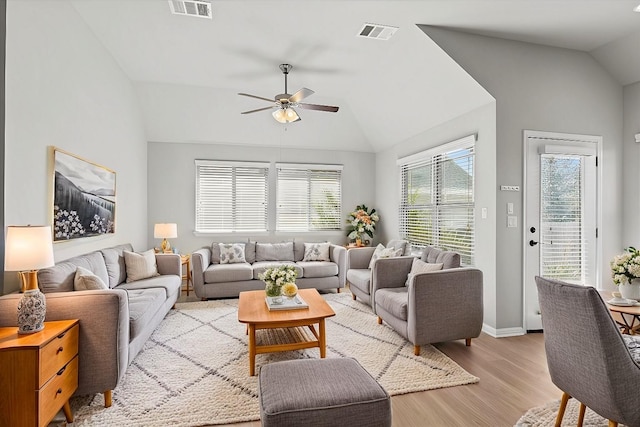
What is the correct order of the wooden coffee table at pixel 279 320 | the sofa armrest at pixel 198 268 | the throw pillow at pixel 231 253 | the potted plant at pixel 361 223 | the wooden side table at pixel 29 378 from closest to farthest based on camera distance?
the wooden side table at pixel 29 378, the wooden coffee table at pixel 279 320, the sofa armrest at pixel 198 268, the throw pillow at pixel 231 253, the potted plant at pixel 361 223

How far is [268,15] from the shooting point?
3389mm

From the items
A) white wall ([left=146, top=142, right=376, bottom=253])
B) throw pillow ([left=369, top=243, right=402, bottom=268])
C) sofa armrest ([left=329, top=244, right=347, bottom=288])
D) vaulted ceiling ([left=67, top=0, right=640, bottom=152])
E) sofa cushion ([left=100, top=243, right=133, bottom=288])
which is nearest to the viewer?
vaulted ceiling ([left=67, top=0, right=640, bottom=152])

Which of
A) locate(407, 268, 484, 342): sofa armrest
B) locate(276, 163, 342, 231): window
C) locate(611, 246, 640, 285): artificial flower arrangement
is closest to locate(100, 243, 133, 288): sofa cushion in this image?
locate(276, 163, 342, 231): window

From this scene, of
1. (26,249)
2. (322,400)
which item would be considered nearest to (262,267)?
(26,249)

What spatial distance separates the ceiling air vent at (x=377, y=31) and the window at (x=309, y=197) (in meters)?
3.21

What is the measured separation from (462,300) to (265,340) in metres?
2.02

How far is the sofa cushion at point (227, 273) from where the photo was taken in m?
5.05

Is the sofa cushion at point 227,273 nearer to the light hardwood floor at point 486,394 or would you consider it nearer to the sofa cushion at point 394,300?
the sofa cushion at point 394,300

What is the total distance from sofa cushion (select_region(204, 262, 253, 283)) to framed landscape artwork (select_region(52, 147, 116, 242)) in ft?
4.66

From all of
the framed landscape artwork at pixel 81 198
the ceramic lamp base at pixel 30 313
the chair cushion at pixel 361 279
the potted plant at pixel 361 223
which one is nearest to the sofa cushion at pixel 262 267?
the chair cushion at pixel 361 279

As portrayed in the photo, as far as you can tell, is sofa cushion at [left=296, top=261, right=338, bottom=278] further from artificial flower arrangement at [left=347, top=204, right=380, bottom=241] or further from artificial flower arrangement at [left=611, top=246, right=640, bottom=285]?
artificial flower arrangement at [left=611, top=246, right=640, bottom=285]

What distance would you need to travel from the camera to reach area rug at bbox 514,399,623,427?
2.12 meters

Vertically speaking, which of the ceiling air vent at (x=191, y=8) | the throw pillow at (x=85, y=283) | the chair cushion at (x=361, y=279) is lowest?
the chair cushion at (x=361, y=279)

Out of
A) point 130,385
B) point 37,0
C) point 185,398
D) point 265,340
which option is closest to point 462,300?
point 265,340
